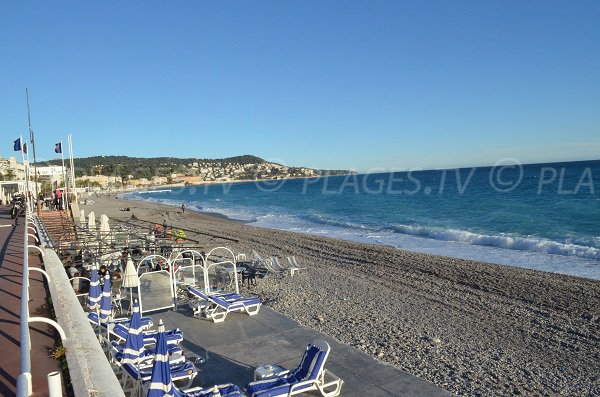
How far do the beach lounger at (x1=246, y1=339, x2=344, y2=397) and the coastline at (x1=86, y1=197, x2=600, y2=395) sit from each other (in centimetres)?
184

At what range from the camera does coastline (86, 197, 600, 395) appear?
7.15m

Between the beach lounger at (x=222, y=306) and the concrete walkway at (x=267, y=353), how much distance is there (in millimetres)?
135

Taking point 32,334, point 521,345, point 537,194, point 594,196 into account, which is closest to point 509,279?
point 521,345

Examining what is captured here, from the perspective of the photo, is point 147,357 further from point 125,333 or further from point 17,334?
point 17,334

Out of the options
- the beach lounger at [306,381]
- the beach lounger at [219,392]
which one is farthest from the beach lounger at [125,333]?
the beach lounger at [306,381]

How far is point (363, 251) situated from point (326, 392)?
50.0ft

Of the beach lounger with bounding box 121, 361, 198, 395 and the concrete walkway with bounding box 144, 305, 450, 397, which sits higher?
the beach lounger with bounding box 121, 361, 198, 395

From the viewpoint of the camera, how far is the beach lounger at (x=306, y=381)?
5.42 m

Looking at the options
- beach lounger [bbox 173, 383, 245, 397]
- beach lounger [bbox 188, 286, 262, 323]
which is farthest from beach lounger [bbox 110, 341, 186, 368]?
beach lounger [bbox 188, 286, 262, 323]

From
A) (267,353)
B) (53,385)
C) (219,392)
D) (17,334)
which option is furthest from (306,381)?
(53,385)

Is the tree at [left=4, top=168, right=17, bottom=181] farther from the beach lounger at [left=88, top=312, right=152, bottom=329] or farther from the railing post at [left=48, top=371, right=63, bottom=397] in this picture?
the railing post at [left=48, top=371, right=63, bottom=397]

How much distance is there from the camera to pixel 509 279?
1465cm

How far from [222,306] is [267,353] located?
1831 millimetres

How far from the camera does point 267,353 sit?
7.07 meters
